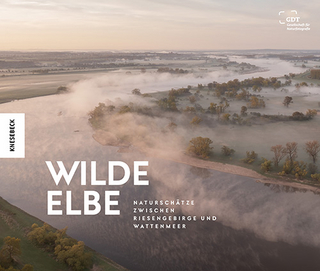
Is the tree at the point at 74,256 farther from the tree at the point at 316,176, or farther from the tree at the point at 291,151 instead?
the tree at the point at 291,151

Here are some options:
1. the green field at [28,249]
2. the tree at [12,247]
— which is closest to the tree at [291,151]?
the green field at [28,249]

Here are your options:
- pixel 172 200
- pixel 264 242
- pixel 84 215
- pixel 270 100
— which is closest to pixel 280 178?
pixel 264 242

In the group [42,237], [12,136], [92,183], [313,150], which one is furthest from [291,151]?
[12,136]

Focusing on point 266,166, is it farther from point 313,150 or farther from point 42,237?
point 42,237

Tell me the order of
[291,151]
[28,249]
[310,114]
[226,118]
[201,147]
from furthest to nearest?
[310,114], [226,118], [201,147], [291,151], [28,249]

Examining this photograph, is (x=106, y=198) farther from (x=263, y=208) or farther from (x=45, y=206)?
(x=263, y=208)

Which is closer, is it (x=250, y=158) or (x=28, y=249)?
(x=28, y=249)
